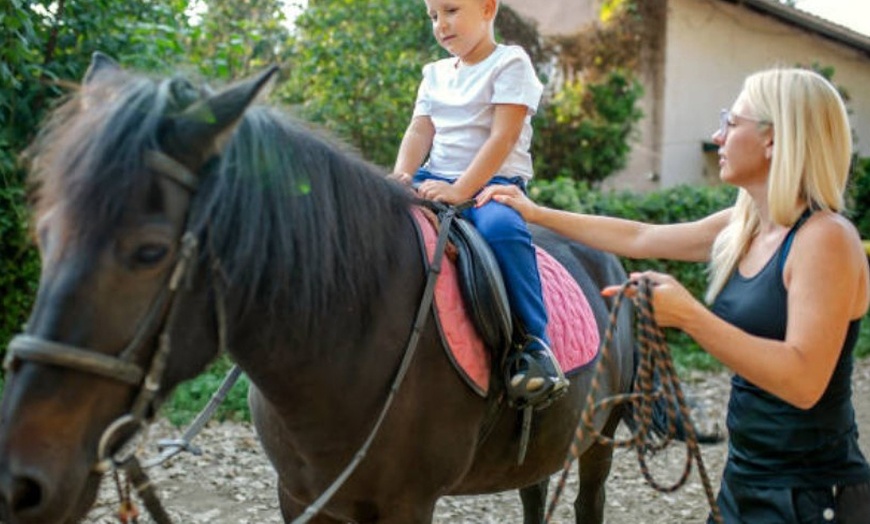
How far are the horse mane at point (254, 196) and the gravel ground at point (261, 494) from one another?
124 inches

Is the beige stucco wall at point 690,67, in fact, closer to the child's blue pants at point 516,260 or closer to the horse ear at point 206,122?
the child's blue pants at point 516,260

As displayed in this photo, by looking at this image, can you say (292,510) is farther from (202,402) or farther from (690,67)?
(690,67)

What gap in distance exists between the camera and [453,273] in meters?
3.04

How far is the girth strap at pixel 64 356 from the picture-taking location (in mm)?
1952

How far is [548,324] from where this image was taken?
353 cm

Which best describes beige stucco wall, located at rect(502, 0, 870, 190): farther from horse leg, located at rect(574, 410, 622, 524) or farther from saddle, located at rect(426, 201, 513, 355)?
saddle, located at rect(426, 201, 513, 355)

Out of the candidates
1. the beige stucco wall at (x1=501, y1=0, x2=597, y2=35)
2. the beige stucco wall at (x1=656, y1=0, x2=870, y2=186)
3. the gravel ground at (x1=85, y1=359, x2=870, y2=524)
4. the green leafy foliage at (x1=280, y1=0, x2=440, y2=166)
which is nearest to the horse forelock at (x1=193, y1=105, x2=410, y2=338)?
the gravel ground at (x1=85, y1=359, x2=870, y2=524)

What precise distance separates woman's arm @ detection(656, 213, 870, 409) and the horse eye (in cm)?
110

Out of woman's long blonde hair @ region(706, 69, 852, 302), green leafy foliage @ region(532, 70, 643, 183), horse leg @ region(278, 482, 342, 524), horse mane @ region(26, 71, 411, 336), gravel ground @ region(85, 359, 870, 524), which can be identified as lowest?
gravel ground @ region(85, 359, 870, 524)

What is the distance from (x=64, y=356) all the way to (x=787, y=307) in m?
1.61

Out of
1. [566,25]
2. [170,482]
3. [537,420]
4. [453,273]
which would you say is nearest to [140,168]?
[453,273]

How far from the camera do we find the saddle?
9.91ft

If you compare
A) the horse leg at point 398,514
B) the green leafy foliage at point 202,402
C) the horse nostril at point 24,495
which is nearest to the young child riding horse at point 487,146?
the horse leg at point 398,514

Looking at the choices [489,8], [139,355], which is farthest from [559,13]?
[139,355]
